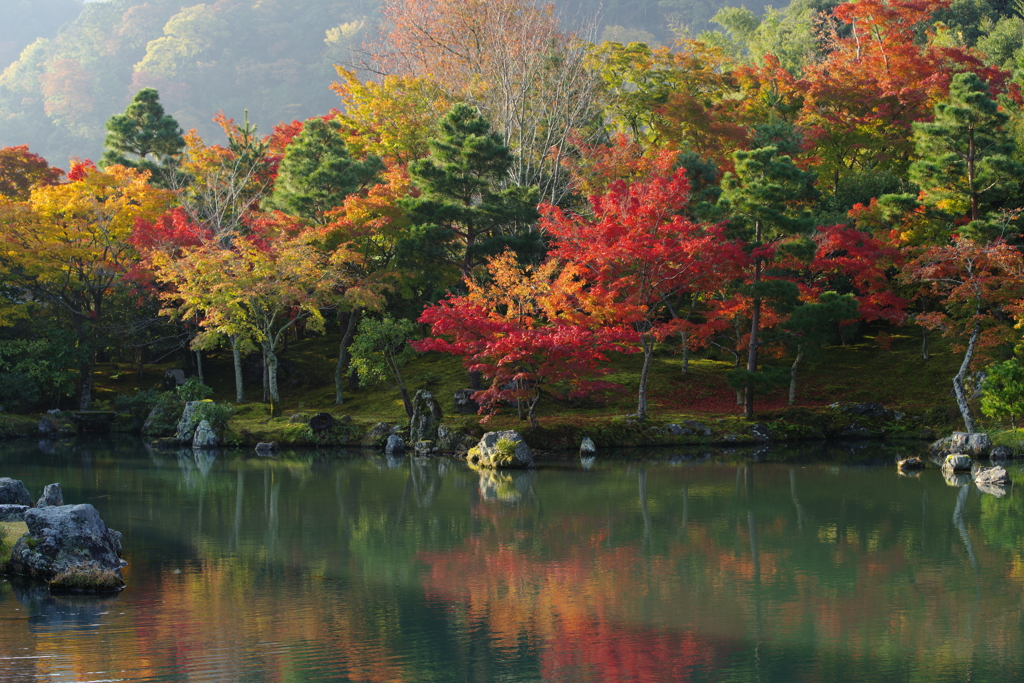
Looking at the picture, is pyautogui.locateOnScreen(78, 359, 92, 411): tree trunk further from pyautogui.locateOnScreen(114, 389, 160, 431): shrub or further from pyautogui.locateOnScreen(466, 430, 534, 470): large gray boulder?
pyautogui.locateOnScreen(466, 430, 534, 470): large gray boulder

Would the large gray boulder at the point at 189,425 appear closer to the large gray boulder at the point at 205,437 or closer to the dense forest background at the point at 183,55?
the large gray boulder at the point at 205,437

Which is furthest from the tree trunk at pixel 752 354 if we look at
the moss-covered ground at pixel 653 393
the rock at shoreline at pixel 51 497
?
the rock at shoreline at pixel 51 497

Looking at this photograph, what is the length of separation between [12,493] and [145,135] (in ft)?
79.8

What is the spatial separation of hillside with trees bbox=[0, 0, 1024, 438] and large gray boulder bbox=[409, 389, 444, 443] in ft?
5.02

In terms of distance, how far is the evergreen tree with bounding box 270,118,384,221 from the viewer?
23.9 meters

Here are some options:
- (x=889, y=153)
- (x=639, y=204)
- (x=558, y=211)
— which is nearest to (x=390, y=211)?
(x=558, y=211)

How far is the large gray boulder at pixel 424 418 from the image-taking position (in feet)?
67.4

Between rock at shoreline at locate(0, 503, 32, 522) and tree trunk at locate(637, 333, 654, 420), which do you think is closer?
rock at shoreline at locate(0, 503, 32, 522)

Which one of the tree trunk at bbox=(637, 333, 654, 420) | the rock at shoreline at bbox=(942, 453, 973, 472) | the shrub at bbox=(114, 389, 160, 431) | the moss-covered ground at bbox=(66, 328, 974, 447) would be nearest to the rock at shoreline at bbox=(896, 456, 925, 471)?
the rock at shoreline at bbox=(942, 453, 973, 472)

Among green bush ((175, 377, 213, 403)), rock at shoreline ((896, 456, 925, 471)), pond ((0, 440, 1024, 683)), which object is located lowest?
pond ((0, 440, 1024, 683))

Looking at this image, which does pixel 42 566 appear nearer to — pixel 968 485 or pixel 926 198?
pixel 968 485

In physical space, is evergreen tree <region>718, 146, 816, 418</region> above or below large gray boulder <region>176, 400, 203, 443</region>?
above

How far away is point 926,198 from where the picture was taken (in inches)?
835

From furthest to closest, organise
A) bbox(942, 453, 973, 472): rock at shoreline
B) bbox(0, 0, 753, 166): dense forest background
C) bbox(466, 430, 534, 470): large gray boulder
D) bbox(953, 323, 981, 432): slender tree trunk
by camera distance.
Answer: bbox(0, 0, 753, 166): dense forest background → bbox(953, 323, 981, 432): slender tree trunk → bbox(466, 430, 534, 470): large gray boulder → bbox(942, 453, 973, 472): rock at shoreline
